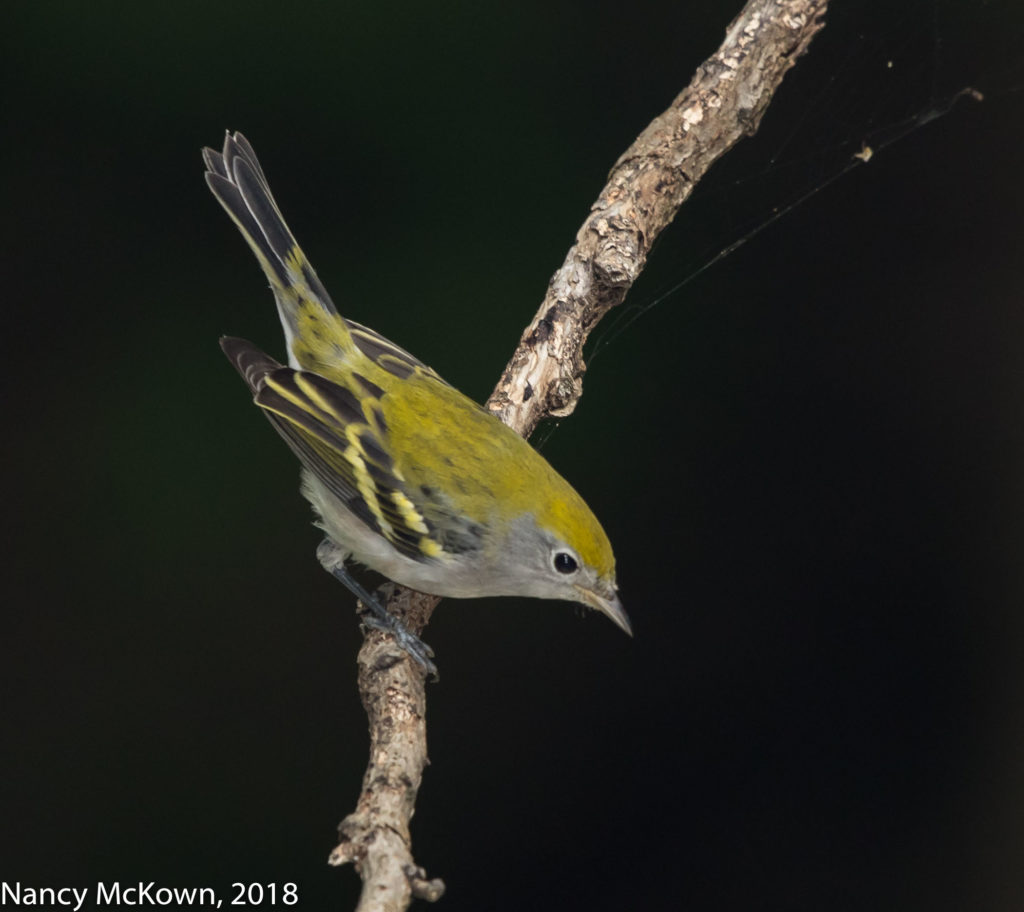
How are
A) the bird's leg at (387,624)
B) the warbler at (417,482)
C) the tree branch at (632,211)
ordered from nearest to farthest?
1. the bird's leg at (387,624)
2. the warbler at (417,482)
3. the tree branch at (632,211)

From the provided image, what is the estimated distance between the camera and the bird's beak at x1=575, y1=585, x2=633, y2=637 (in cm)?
291

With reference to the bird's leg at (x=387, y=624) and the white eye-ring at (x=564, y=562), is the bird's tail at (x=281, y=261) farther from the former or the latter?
the white eye-ring at (x=564, y=562)

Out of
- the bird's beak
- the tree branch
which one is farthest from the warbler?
the tree branch

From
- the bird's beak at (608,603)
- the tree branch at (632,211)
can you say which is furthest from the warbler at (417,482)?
the tree branch at (632,211)

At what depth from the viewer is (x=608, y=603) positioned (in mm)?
2916

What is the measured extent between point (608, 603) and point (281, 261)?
4.91 ft

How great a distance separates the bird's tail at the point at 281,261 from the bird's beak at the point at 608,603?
1.08m

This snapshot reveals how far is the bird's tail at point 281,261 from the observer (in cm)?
334

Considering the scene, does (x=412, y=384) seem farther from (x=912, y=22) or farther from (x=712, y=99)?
(x=912, y=22)

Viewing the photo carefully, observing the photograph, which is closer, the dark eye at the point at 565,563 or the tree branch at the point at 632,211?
the dark eye at the point at 565,563

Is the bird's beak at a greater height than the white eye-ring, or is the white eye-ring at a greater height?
the white eye-ring

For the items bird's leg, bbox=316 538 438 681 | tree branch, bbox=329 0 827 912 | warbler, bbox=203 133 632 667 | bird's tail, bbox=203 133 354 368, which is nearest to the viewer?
bird's leg, bbox=316 538 438 681

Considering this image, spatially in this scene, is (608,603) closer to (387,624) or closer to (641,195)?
(387,624)

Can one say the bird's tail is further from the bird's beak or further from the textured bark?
the bird's beak
